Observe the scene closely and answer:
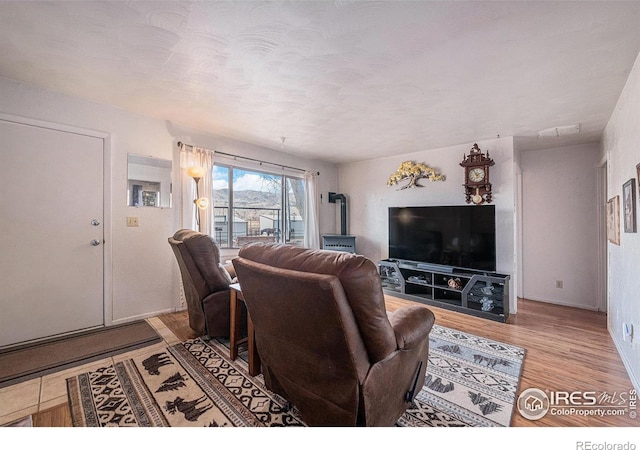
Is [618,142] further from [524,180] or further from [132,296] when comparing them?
[132,296]

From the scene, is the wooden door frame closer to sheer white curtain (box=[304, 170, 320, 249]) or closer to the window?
the window

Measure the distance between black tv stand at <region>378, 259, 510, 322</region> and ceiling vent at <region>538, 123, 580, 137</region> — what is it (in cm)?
185

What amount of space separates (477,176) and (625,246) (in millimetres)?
1855

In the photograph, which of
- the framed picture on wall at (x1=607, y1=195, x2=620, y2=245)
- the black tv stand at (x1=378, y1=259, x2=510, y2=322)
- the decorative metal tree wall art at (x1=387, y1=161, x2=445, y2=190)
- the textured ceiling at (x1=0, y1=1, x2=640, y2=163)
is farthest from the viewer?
the decorative metal tree wall art at (x1=387, y1=161, x2=445, y2=190)

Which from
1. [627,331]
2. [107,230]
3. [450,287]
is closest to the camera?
[627,331]

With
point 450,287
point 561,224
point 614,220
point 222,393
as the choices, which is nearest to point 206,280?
point 222,393

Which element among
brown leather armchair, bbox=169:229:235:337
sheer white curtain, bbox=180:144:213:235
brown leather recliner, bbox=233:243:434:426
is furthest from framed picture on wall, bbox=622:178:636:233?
sheer white curtain, bbox=180:144:213:235

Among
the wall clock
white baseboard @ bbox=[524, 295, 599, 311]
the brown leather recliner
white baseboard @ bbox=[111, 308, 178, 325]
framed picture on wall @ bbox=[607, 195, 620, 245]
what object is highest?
the wall clock

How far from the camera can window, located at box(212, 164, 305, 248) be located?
393 cm

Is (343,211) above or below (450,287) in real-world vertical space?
above

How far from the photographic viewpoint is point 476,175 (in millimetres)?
3816

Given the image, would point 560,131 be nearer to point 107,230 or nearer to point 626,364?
point 626,364

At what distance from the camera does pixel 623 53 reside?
1.80 metres

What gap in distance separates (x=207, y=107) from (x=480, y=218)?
3.63 m
